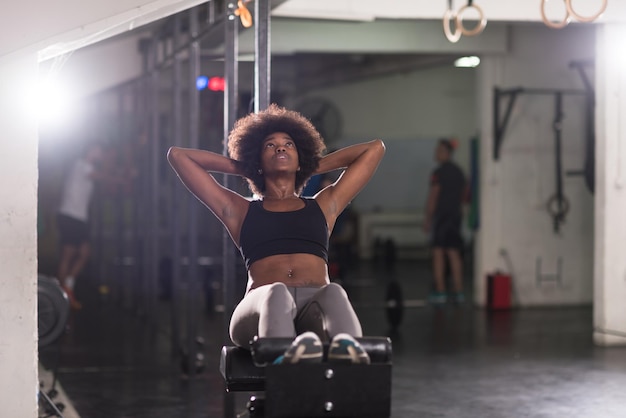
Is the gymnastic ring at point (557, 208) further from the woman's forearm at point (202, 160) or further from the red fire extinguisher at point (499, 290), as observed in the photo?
the woman's forearm at point (202, 160)

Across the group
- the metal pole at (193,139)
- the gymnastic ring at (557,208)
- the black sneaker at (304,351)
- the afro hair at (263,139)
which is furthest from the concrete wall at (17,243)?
the gymnastic ring at (557,208)

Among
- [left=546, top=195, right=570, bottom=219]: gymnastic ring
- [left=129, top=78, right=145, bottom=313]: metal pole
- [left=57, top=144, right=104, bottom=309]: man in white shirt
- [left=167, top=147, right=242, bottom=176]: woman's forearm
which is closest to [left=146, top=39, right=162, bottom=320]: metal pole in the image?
[left=129, top=78, right=145, bottom=313]: metal pole

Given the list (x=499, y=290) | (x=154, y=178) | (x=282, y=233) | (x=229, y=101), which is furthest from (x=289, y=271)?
(x=499, y=290)

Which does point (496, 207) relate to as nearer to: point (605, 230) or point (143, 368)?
point (605, 230)

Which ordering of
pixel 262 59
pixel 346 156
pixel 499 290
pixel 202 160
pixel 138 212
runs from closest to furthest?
1. pixel 202 160
2. pixel 346 156
3. pixel 262 59
4. pixel 499 290
5. pixel 138 212

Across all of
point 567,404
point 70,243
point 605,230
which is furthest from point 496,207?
point 567,404

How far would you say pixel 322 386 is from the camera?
3359 millimetres

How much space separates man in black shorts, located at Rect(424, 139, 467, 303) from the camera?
10.4 m

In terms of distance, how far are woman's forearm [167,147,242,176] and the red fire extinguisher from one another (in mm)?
5974

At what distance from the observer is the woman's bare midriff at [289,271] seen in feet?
13.5

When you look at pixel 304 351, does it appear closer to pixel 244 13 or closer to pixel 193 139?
pixel 244 13

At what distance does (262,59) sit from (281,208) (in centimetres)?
105

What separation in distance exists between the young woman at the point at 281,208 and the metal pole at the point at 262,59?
21.5 inches

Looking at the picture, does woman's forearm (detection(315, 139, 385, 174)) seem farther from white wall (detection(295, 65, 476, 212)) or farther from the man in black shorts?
white wall (detection(295, 65, 476, 212))
